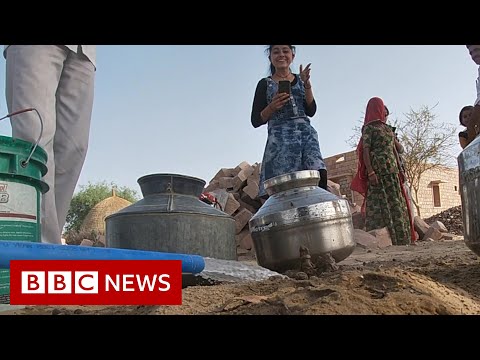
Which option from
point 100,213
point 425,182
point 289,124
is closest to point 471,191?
point 289,124

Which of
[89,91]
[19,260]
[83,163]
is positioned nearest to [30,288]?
[19,260]

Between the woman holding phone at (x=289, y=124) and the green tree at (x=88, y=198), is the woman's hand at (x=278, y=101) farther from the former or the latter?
the green tree at (x=88, y=198)

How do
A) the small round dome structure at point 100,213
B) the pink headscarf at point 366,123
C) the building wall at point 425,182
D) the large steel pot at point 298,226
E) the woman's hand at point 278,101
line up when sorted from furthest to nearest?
the building wall at point 425,182 → the small round dome structure at point 100,213 → the pink headscarf at point 366,123 → the woman's hand at point 278,101 → the large steel pot at point 298,226

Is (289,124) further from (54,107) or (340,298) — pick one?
(340,298)

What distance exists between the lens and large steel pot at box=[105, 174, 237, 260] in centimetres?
267

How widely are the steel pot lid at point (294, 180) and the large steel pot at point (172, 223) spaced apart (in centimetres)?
61

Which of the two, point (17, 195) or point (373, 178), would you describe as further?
point (373, 178)

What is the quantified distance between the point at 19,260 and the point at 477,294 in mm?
1412

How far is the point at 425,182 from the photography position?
1720cm

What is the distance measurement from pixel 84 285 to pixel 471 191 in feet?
4.05

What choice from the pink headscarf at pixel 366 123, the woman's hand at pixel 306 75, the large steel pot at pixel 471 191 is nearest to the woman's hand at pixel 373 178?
the pink headscarf at pixel 366 123

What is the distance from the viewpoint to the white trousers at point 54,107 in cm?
254

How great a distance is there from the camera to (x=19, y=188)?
5.90 feet
